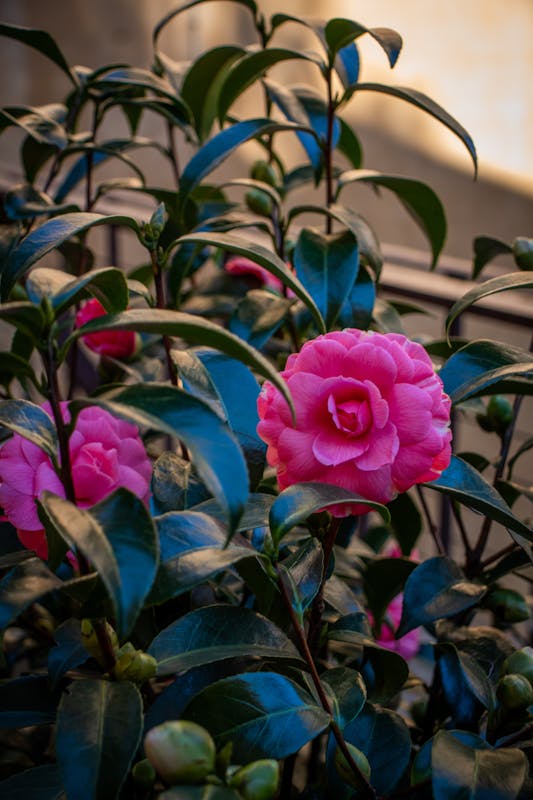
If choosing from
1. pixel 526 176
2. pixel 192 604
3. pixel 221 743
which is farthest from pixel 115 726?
pixel 526 176

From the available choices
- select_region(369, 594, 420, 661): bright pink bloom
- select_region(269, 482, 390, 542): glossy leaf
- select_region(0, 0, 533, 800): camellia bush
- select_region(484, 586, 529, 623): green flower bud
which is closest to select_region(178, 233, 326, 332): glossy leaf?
select_region(0, 0, 533, 800): camellia bush

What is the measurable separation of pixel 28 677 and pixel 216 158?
40 cm

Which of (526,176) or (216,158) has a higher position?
(216,158)

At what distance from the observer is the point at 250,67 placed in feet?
2.58

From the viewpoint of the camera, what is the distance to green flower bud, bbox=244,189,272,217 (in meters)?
0.86

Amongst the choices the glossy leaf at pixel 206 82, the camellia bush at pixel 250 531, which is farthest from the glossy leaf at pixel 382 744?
the glossy leaf at pixel 206 82

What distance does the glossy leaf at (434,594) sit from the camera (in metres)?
0.64

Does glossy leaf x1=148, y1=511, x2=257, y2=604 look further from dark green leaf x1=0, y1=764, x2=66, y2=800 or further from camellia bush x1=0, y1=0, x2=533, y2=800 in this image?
dark green leaf x1=0, y1=764, x2=66, y2=800

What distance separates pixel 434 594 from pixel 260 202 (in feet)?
1.34

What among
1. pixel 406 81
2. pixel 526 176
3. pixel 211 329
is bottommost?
pixel 526 176

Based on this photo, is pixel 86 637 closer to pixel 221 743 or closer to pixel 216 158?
pixel 221 743

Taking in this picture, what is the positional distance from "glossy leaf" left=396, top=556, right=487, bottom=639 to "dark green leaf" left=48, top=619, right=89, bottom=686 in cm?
22

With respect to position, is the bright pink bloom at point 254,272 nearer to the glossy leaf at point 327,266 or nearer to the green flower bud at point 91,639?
the glossy leaf at point 327,266

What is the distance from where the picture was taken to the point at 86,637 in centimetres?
51
